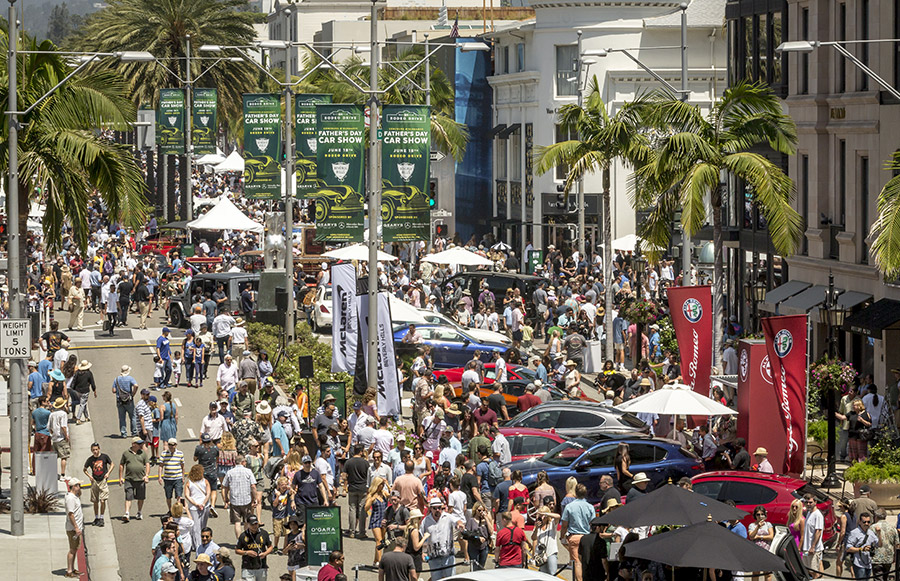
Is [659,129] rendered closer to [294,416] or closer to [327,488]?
[294,416]

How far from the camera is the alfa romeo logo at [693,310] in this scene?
27672mm

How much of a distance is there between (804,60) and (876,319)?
27.8 feet

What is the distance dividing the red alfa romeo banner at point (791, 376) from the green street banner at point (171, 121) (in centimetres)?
3601

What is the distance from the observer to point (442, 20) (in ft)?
289

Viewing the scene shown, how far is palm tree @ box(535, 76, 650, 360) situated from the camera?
34281mm

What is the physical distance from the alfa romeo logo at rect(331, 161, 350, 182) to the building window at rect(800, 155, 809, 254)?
1159 centimetres

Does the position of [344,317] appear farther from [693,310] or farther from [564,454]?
[564,454]

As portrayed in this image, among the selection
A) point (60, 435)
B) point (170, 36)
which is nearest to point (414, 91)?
point (170, 36)

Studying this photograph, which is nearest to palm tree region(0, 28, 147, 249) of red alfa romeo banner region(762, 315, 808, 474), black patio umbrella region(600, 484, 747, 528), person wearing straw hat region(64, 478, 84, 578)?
person wearing straw hat region(64, 478, 84, 578)

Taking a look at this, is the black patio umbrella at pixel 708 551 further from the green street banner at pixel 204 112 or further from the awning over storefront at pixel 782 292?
the green street banner at pixel 204 112

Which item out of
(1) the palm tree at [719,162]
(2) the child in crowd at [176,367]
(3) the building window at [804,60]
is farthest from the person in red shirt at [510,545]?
(3) the building window at [804,60]

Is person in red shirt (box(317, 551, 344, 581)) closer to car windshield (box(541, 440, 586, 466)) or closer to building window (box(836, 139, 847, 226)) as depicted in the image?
car windshield (box(541, 440, 586, 466))

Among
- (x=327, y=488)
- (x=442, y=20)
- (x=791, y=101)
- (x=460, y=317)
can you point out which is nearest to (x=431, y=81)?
(x=442, y=20)

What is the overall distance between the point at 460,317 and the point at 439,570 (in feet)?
76.7
